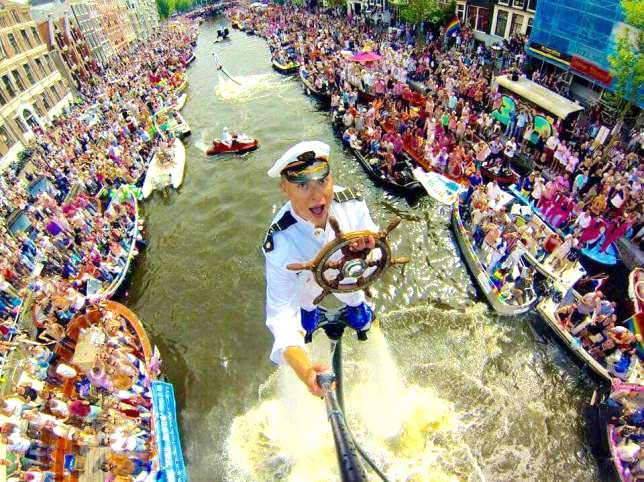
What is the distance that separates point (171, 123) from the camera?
104ft

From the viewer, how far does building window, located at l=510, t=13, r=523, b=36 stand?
98.0ft

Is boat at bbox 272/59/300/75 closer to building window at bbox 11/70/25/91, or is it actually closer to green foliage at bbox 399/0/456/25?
green foliage at bbox 399/0/456/25

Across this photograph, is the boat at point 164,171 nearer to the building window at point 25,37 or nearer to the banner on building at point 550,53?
the building window at point 25,37

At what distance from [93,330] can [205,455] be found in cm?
559

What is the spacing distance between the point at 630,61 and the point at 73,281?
27208 mm

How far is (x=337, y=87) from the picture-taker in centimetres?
3272

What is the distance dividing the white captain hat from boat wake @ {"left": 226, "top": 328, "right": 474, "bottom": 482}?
6344 millimetres

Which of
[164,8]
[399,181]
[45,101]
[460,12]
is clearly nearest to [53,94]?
[45,101]

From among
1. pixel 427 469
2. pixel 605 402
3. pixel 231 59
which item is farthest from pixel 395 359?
pixel 231 59

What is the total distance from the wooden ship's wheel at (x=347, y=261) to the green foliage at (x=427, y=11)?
39.1 meters

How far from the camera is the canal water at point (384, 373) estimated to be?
995 cm

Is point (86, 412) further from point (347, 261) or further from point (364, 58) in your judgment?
point (364, 58)

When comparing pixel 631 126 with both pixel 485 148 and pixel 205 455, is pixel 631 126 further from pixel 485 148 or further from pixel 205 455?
pixel 205 455

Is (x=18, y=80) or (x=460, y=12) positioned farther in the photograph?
(x=460, y=12)
